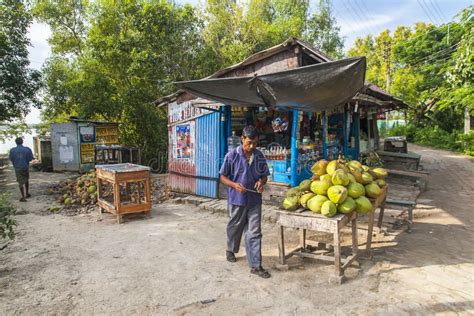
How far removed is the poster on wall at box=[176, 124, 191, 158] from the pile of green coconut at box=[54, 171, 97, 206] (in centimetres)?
235

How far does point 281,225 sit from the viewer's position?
409 cm

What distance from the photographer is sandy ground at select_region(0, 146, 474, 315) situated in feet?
11.1

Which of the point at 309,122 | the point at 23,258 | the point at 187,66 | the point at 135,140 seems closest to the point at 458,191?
the point at 309,122

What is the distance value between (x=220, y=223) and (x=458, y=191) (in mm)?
6640

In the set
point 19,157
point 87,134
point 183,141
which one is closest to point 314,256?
point 183,141

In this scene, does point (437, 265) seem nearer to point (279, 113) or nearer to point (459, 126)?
point (279, 113)

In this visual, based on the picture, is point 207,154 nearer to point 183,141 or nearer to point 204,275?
point 183,141

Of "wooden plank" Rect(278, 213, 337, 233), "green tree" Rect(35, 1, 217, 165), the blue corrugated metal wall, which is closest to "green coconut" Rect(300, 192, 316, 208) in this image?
"wooden plank" Rect(278, 213, 337, 233)

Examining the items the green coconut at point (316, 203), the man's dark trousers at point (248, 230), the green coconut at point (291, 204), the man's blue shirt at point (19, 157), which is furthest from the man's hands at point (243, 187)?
the man's blue shirt at point (19, 157)

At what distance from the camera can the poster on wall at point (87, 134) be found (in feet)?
46.0

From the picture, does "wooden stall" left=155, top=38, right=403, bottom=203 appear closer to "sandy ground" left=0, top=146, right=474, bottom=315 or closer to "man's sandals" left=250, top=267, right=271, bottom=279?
"sandy ground" left=0, top=146, right=474, bottom=315

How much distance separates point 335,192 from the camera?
3807mm

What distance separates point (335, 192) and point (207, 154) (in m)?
4.96

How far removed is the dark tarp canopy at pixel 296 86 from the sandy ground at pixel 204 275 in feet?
7.42
